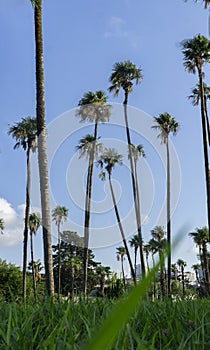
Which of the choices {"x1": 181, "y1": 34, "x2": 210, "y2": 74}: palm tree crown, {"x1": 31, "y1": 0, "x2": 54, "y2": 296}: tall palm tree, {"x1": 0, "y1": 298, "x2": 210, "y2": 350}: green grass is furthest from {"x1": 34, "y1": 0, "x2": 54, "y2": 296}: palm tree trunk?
{"x1": 181, "y1": 34, "x2": 210, "y2": 74}: palm tree crown

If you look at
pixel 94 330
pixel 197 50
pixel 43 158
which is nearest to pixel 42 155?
pixel 43 158

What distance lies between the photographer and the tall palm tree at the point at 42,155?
11.0 metres

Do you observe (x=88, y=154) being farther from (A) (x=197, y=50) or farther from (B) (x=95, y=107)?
(A) (x=197, y=50)

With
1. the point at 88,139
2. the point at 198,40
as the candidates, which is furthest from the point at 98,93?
the point at 198,40

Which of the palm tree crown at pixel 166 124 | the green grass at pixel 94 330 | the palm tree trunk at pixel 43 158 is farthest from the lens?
the palm tree crown at pixel 166 124

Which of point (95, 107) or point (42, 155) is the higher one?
point (95, 107)

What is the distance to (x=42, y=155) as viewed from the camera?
11453 millimetres

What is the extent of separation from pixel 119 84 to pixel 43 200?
963 inches

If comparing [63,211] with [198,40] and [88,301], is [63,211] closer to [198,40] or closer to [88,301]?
[198,40]

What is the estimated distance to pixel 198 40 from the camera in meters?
27.4

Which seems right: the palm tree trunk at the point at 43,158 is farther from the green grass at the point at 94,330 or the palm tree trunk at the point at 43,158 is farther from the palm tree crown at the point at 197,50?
the palm tree crown at the point at 197,50

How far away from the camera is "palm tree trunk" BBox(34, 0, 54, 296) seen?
10977 millimetres

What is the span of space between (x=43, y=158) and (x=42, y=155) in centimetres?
10

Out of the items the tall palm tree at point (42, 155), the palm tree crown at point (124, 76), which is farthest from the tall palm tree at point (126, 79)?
the tall palm tree at point (42, 155)
